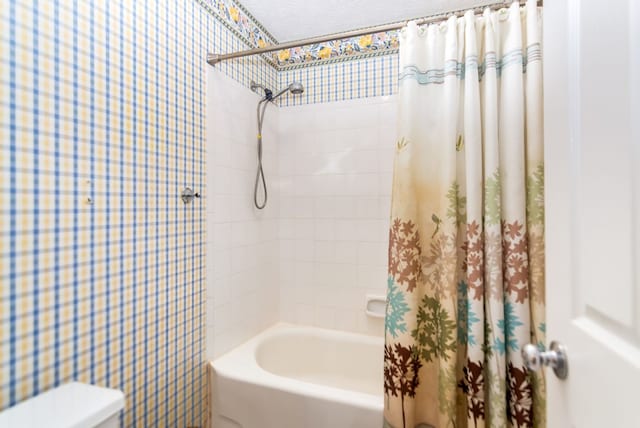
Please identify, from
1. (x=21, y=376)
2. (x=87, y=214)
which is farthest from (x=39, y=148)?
(x=21, y=376)

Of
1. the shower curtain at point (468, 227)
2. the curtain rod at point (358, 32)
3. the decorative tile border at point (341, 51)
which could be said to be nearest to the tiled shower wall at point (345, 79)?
the decorative tile border at point (341, 51)

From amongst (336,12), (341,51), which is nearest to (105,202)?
(336,12)

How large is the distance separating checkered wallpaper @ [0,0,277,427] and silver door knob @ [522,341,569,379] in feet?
4.15

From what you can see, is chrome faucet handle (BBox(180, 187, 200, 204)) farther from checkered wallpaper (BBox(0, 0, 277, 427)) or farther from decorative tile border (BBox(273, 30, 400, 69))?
decorative tile border (BBox(273, 30, 400, 69))

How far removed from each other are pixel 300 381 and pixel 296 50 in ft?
6.68

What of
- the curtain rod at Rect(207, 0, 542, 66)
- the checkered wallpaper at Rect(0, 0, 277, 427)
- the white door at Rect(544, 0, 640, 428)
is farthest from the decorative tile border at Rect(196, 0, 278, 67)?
the white door at Rect(544, 0, 640, 428)

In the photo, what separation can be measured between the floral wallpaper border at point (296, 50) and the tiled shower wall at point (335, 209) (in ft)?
1.01

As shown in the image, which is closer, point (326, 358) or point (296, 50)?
point (326, 358)

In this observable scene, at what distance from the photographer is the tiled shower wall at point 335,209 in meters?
2.07

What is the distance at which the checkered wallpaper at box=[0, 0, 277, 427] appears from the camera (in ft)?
2.98

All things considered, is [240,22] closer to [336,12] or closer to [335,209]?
[336,12]

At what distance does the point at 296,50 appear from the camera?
7.39 ft

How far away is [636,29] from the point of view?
0.48 meters

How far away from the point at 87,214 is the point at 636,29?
54.7 inches
